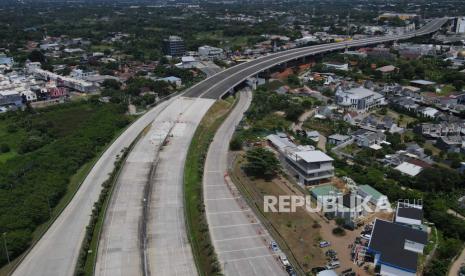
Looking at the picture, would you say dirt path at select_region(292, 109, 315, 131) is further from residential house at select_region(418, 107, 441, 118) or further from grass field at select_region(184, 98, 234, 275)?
residential house at select_region(418, 107, 441, 118)

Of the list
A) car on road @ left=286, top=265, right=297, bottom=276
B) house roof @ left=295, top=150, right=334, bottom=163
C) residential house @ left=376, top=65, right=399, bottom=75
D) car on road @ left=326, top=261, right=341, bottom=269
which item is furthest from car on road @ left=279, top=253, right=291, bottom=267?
residential house @ left=376, top=65, right=399, bottom=75

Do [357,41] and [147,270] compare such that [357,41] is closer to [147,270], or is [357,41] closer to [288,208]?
[288,208]

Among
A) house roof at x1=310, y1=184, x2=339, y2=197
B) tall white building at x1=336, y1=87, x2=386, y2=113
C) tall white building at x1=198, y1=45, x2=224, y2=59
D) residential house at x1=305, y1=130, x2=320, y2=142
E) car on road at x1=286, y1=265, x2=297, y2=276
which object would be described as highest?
tall white building at x1=198, y1=45, x2=224, y2=59

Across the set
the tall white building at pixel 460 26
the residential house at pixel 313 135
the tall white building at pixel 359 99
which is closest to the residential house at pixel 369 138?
the residential house at pixel 313 135

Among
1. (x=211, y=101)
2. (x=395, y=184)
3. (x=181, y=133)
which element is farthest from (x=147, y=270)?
(x=211, y=101)

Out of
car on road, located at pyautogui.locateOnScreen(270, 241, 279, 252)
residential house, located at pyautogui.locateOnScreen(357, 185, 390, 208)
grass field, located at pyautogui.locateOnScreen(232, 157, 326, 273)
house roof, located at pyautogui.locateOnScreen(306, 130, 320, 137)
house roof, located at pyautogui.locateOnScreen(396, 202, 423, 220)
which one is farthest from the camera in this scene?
Result: house roof, located at pyautogui.locateOnScreen(306, 130, 320, 137)

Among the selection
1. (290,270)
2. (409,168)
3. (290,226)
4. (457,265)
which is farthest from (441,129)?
(290,270)

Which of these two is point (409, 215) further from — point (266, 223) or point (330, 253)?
point (266, 223)

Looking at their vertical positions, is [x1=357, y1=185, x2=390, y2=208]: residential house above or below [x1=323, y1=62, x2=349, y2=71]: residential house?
below
